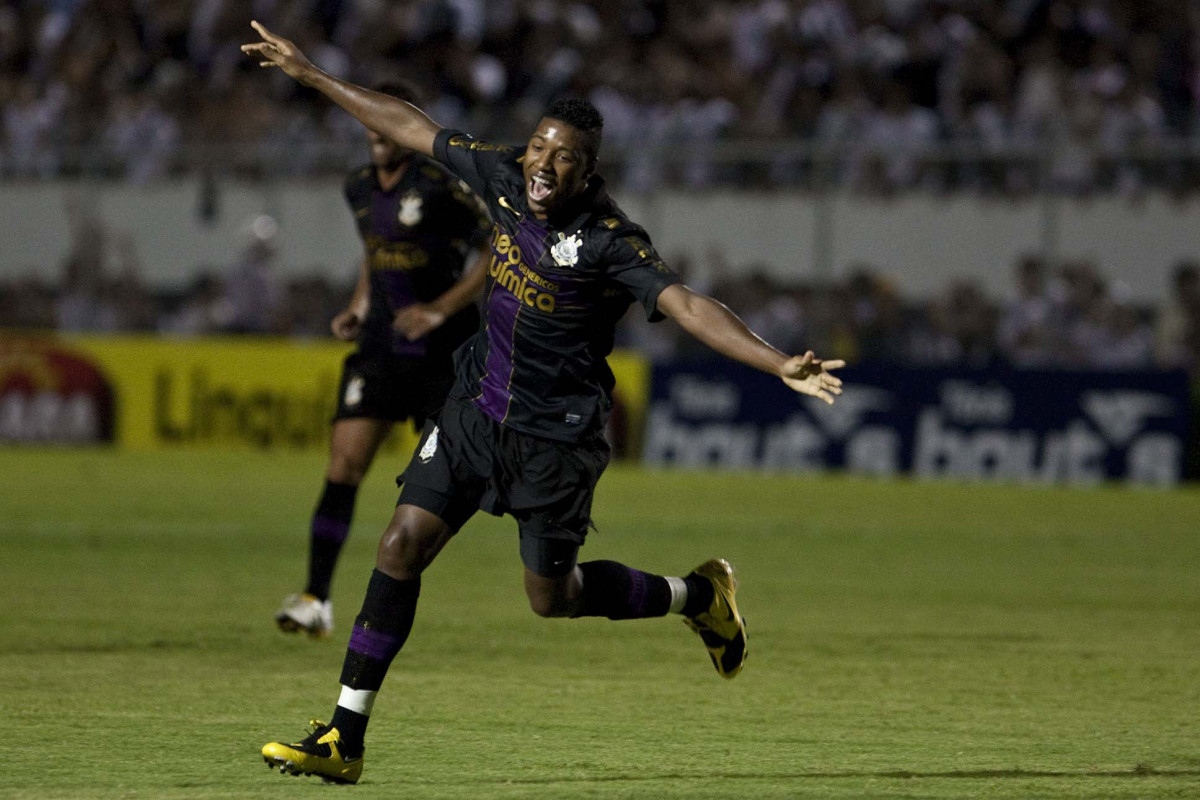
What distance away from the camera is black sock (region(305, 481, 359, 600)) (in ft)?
28.6

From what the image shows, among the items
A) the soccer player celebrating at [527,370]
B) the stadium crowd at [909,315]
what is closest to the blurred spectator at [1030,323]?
the stadium crowd at [909,315]

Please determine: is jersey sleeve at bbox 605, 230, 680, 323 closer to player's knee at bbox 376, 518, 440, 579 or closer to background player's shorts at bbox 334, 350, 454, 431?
player's knee at bbox 376, 518, 440, 579

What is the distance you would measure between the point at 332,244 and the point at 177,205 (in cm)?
210

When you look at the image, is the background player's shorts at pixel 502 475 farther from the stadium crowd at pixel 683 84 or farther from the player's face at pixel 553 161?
the stadium crowd at pixel 683 84

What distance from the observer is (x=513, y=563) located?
1205 cm

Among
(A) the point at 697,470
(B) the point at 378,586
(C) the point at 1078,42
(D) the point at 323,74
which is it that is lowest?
(A) the point at 697,470

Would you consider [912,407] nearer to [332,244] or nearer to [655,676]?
[332,244]

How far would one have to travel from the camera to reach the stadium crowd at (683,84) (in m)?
18.0

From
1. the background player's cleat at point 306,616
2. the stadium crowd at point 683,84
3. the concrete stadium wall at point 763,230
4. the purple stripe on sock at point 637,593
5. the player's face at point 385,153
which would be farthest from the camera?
the stadium crowd at point 683,84

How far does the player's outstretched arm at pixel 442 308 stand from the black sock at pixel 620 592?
2398 mm

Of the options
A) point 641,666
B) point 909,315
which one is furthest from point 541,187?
point 909,315

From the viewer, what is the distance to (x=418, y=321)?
9.00 meters

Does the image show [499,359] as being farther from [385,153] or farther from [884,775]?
[385,153]

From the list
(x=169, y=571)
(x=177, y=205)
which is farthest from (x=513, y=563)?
(x=177, y=205)
